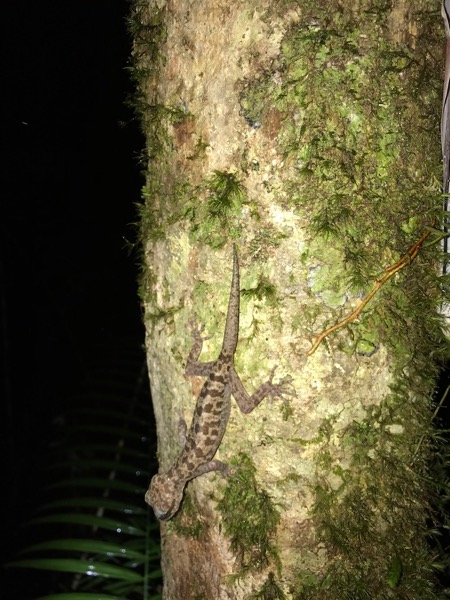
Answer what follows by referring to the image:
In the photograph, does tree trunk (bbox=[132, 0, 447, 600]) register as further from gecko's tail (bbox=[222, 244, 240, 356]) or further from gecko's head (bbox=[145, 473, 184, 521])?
gecko's head (bbox=[145, 473, 184, 521])

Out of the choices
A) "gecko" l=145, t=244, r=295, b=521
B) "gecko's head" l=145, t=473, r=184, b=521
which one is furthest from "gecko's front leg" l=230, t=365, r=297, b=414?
"gecko's head" l=145, t=473, r=184, b=521

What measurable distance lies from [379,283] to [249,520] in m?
1.26

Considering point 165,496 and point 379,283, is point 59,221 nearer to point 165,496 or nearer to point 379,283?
point 165,496

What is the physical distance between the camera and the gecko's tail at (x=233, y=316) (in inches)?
80.7

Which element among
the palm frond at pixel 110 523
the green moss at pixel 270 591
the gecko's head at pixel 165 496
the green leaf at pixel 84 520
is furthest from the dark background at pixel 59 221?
the green moss at pixel 270 591

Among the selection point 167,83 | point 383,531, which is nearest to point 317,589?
point 383,531

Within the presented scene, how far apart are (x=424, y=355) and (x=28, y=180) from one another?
7997 millimetres

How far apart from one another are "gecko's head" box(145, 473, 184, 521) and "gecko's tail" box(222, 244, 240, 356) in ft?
3.12

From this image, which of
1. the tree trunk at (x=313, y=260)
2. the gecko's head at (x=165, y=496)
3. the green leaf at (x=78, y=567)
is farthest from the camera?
the green leaf at (x=78, y=567)

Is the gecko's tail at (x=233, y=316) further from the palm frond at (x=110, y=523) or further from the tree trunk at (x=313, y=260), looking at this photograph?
the palm frond at (x=110, y=523)

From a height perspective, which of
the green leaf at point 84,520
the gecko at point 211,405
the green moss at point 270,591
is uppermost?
the gecko at point 211,405

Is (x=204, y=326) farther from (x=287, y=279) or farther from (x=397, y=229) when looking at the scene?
(x=397, y=229)

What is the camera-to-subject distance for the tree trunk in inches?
77.2

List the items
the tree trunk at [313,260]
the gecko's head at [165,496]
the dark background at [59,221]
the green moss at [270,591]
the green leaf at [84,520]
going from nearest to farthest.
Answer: the tree trunk at [313,260]
the green moss at [270,591]
the gecko's head at [165,496]
the green leaf at [84,520]
the dark background at [59,221]
